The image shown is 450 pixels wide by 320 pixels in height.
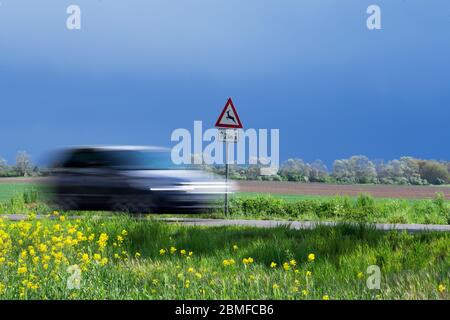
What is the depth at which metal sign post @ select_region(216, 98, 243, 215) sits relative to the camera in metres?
17.0

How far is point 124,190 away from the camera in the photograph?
49.5 feet

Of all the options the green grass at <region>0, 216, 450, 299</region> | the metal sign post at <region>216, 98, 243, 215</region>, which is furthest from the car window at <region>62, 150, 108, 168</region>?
the green grass at <region>0, 216, 450, 299</region>

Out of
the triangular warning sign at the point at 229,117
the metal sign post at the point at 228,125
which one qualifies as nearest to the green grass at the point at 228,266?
the metal sign post at the point at 228,125

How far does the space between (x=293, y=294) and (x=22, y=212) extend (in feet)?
47.9

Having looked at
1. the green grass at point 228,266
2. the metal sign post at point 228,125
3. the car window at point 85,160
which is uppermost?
the metal sign post at point 228,125

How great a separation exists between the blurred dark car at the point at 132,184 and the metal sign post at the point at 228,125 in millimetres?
1398

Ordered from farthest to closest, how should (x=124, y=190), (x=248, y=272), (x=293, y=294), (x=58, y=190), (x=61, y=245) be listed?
1. (x=58, y=190)
2. (x=124, y=190)
3. (x=61, y=245)
4. (x=248, y=272)
5. (x=293, y=294)

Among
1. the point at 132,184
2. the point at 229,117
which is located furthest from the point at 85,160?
the point at 229,117

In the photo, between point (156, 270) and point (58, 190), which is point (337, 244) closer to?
point (156, 270)

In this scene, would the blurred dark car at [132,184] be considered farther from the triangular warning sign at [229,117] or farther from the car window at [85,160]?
the triangular warning sign at [229,117]

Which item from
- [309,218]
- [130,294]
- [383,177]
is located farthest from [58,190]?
[383,177]

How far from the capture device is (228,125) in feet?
56.4

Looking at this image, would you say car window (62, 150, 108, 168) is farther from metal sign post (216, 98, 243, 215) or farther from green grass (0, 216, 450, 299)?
green grass (0, 216, 450, 299)

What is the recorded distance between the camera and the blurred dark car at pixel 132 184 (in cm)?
1502
